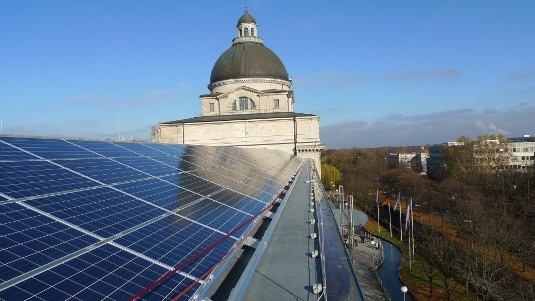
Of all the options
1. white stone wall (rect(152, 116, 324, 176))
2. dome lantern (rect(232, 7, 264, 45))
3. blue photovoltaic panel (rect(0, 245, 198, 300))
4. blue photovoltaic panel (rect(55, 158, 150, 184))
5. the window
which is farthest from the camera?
dome lantern (rect(232, 7, 264, 45))

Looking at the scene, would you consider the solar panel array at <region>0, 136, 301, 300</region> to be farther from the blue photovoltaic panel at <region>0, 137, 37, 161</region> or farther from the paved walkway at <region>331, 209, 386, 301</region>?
the paved walkway at <region>331, 209, 386, 301</region>

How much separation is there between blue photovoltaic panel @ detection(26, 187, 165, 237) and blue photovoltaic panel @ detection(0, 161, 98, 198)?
1.28 ft

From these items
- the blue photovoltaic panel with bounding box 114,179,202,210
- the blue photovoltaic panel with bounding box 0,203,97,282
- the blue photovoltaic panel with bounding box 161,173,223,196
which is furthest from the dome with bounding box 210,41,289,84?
the blue photovoltaic panel with bounding box 0,203,97,282

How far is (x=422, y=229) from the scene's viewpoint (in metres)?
44.5

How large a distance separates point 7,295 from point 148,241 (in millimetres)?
2838

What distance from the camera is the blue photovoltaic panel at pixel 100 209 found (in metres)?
7.00

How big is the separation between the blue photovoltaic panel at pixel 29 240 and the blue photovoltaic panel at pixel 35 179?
1019mm

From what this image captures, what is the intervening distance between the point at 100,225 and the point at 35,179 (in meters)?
2.73

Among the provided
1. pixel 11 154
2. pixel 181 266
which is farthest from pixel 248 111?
pixel 181 266

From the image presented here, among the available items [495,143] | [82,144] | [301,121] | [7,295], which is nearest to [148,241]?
[7,295]

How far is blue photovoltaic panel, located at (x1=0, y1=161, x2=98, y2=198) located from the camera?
769cm

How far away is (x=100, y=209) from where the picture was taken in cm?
797

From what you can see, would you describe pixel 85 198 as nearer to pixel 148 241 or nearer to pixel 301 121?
pixel 148 241

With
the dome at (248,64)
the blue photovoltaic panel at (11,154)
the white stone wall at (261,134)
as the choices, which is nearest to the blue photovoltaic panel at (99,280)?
the blue photovoltaic panel at (11,154)
